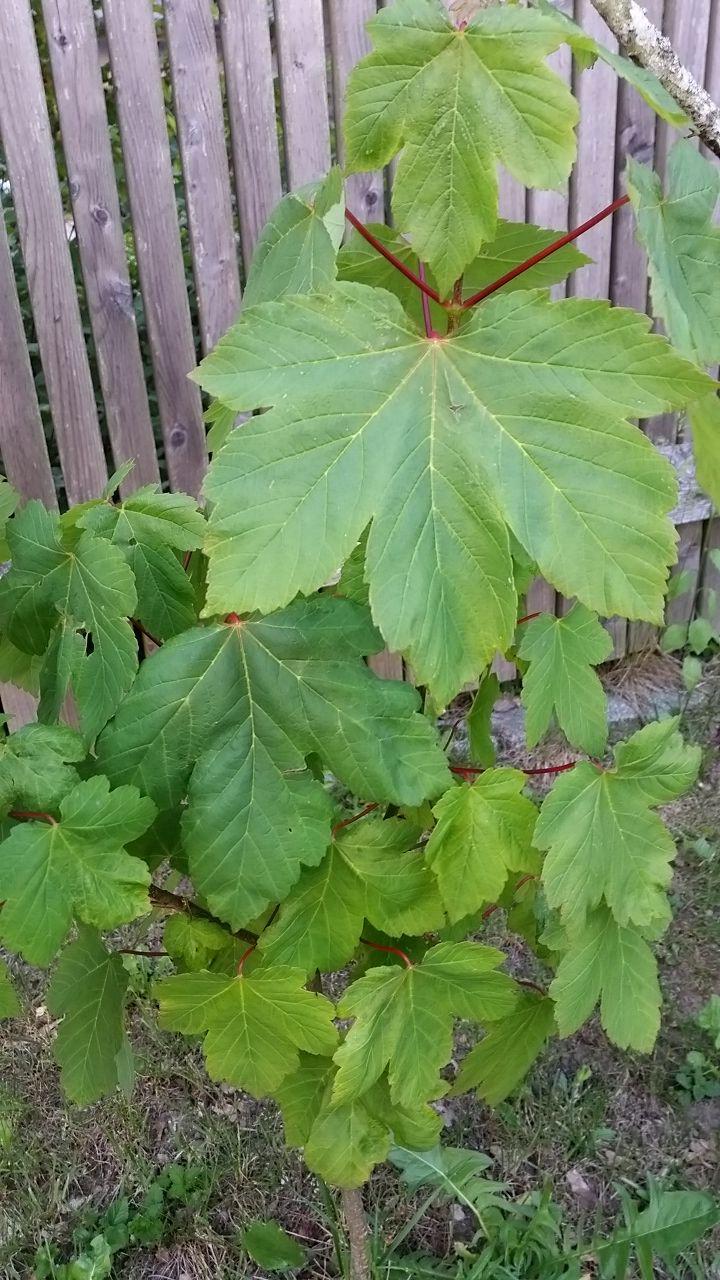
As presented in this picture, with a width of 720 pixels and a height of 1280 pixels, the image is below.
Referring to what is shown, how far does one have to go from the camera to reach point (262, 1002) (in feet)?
3.51


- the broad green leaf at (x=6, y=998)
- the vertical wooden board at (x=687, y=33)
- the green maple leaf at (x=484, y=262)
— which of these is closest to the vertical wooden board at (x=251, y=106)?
the vertical wooden board at (x=687, y=33)

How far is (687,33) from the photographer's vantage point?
9.89ft

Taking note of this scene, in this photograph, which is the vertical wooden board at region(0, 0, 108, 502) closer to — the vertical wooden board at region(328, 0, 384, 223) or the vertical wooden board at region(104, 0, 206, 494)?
the vertical wooden board at region(104, 0, 206, 494)

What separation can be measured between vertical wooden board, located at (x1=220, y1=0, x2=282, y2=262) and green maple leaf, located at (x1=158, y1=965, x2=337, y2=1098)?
7.51ft

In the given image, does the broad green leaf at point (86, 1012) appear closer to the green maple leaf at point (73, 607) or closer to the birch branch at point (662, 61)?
the green maple leaf at point (73, 607)

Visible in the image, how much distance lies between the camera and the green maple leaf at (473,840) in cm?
105

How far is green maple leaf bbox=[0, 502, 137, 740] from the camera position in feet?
3.28

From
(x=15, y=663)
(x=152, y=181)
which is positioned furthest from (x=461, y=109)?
(x=152, y=181)

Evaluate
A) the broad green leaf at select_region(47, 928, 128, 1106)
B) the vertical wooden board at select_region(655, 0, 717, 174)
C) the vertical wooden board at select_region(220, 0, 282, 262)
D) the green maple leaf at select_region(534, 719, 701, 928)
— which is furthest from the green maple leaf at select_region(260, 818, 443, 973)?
the vertical wooden board at select_region(655, 0, 717, 174)

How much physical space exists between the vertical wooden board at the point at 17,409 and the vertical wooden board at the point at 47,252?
0.18 ft

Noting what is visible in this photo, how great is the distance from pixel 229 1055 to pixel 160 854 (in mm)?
239

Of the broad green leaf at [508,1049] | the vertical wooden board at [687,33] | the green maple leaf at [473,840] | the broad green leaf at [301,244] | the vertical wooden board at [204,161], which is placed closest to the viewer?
the broad green leaf at [301,244]

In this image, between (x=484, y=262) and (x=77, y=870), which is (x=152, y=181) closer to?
(x=484, y=262)

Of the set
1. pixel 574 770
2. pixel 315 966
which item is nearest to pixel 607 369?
pixel 574 770
